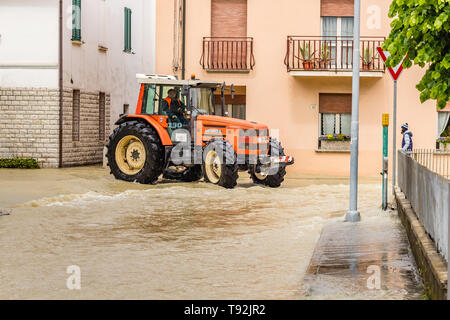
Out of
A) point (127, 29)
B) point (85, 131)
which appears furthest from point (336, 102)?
point (127, 29)

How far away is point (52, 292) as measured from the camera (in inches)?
288

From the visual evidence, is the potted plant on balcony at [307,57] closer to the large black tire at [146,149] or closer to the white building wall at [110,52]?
the white building wall at [110,52]

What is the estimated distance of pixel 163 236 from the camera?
11.1 metres

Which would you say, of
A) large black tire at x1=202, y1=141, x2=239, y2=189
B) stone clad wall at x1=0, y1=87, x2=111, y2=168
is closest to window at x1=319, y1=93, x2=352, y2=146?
stone clad wall at x1=0, y1=87, x2=111, y2=168

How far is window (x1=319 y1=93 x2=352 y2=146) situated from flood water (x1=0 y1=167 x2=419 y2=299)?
7231 millimetres

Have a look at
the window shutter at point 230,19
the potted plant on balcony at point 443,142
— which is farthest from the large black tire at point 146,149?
the potted plant on balcony at point 443,142

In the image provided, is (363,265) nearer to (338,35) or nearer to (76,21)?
(338,35)

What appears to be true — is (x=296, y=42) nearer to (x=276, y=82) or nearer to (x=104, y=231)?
(x=276, y=82)

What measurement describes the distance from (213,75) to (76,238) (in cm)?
1592

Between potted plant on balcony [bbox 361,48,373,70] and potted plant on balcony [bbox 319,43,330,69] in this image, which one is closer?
potted plant on balcony [bbox 361,48,373,70]

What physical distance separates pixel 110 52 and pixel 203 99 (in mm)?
11210

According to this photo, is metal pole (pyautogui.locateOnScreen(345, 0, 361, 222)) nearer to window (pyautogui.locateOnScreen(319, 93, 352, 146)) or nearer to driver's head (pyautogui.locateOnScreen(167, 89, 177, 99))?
driver's head (pyautogui.locateOnScreen(167, 89, 177, 99))

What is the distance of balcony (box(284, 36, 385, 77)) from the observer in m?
25.4

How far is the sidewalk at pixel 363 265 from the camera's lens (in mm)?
7262
